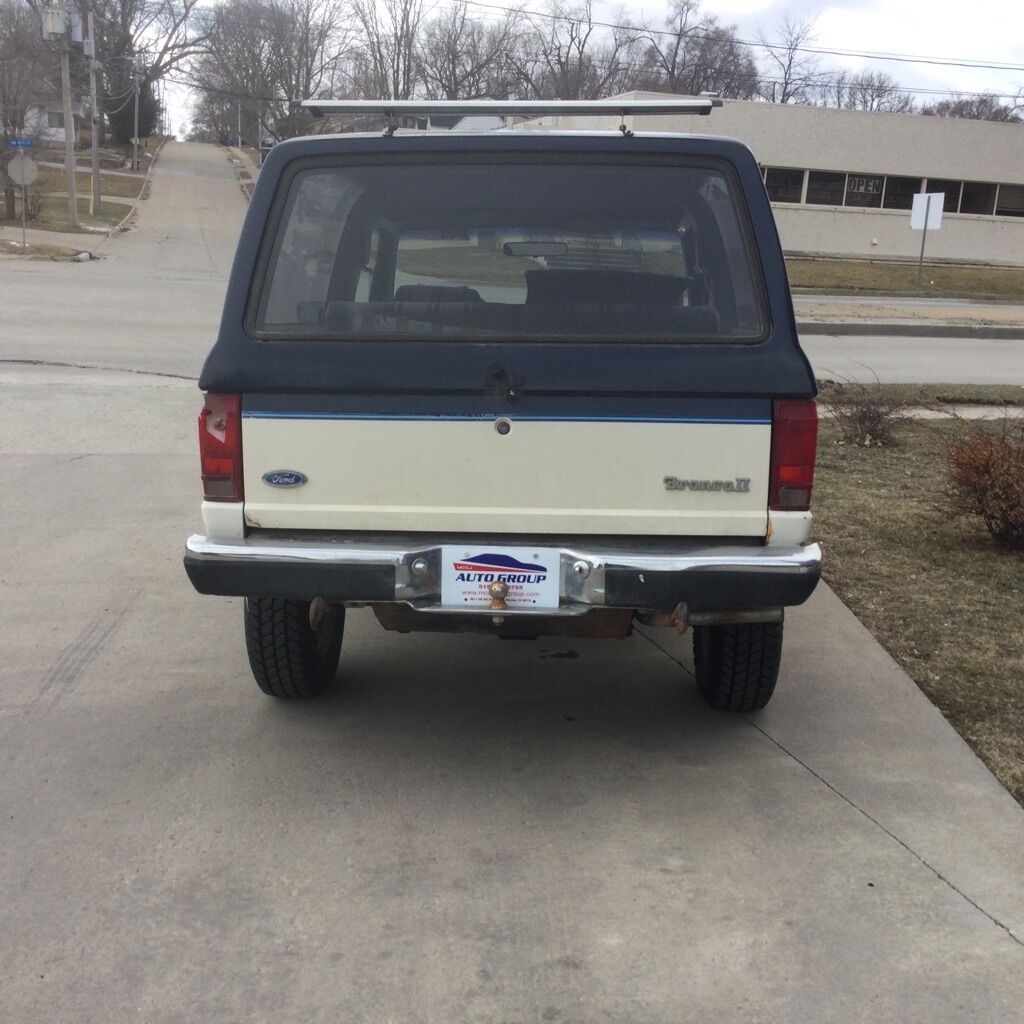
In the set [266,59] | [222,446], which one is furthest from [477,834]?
[266,59]

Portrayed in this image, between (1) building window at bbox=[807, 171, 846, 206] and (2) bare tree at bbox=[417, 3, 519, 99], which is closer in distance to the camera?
(1) building window at bbox=[807, 171, 846, 206]

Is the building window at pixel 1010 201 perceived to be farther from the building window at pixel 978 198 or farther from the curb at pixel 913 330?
the curb at pixel 913 330

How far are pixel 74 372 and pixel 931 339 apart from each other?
14.3 meters

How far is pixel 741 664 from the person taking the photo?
4.46m

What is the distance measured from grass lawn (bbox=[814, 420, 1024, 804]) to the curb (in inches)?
459

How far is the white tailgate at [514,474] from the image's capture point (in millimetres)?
3779

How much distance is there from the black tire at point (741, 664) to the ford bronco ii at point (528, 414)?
0.42 metres

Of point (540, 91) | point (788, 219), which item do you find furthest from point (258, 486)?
point (540, 91)

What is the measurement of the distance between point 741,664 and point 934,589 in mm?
2215

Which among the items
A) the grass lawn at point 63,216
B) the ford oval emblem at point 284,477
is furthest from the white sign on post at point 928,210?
the ford oval emblem at point 284,477

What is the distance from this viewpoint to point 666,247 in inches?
163

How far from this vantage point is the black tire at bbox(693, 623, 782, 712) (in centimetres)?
439

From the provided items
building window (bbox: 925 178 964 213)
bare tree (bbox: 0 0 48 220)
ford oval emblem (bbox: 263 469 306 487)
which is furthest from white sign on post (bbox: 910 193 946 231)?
ford oval emblem (bbox: 263 469 306 487)

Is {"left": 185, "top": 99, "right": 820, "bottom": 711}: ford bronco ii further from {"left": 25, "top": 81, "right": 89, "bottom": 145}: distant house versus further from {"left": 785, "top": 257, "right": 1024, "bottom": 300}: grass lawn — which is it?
{"left": 25, "top": 81, "right": 89, "bottom": 145}: distant house
